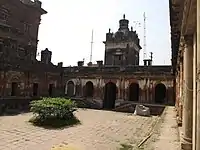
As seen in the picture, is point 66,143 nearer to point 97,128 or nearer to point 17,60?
point 97,128

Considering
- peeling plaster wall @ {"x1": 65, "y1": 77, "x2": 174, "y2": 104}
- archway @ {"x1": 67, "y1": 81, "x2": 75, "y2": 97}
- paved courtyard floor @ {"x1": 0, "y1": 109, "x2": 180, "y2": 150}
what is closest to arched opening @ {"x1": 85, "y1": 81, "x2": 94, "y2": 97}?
peeling plaster wall @ {"x1": 65, "y1": 77, "x2": 174, "y2": 104}

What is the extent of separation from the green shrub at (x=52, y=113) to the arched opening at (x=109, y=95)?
12195mm

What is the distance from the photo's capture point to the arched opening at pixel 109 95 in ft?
91.4

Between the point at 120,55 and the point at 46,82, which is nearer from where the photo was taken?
the point at 46,82

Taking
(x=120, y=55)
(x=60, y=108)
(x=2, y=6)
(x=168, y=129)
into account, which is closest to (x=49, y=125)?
(x=60, y=108)

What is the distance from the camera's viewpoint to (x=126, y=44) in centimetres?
3256

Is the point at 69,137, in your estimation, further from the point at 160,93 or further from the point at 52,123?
the point at 160,93

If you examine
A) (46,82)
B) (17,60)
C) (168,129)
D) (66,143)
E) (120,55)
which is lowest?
(66,143)

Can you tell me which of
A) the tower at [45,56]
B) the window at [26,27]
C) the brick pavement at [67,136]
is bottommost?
the brick pavement at [67,136]

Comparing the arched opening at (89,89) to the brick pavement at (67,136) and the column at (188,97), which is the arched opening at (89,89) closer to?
the brick pavement at (67,136)

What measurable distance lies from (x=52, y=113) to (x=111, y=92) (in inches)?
592

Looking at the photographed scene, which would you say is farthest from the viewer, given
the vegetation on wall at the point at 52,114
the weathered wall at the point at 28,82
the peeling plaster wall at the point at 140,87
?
the peeling plaster wall at the point at 140,87

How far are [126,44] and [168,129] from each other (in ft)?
79.6

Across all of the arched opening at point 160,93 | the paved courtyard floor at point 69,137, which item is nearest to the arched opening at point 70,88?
the arched opening at point 160,93
